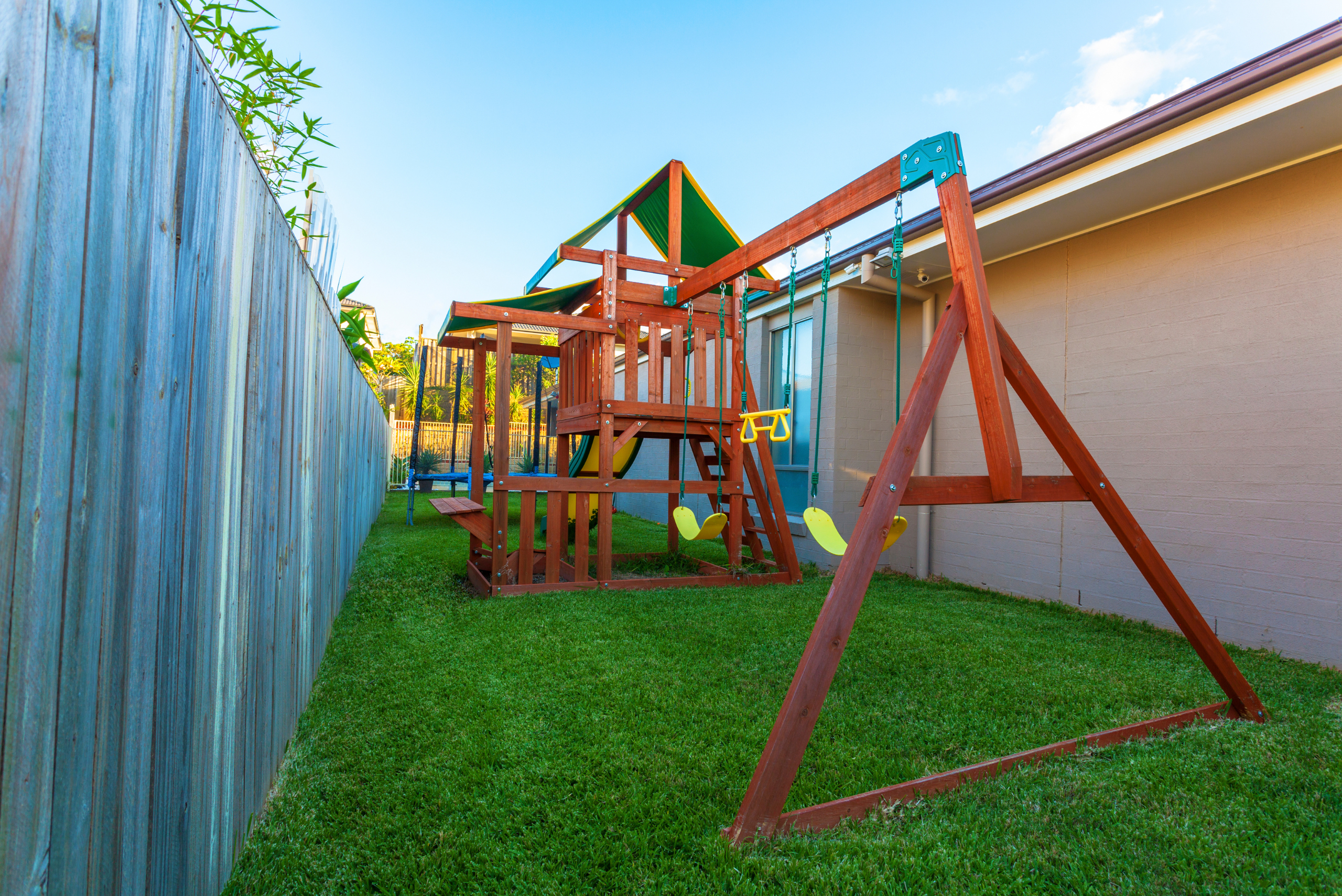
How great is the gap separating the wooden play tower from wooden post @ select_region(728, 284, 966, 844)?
2.48m

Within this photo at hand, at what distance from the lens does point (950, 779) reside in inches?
82.9

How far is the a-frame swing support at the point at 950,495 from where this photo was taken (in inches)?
74.9

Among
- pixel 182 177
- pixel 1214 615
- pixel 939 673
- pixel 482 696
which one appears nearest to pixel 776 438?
pixel 939 673

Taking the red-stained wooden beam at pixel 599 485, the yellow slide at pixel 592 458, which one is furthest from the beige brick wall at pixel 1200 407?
the yellow slide at pixel 592 458

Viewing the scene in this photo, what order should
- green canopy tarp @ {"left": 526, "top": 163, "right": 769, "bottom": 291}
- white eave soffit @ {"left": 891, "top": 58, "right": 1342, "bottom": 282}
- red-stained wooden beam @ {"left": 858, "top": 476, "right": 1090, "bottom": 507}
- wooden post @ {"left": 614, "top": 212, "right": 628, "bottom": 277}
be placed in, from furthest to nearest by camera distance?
wooden post @ {"left": 614, "top": 212, "right": 628, "bottom": 277}
green canopy tarp @ {"left": 526, "top": 163, "right": 769, "bottom": 291}
white eave soffit @ {"left": 891, "top": 58, "right": 1342, "bottom": 282}
red-stained wooden beam @ {"left": 858, "top": 476, "right": 1090, "bottom": 507}

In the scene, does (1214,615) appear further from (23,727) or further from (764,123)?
(764,123)

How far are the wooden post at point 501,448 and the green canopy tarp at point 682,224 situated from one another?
97cm

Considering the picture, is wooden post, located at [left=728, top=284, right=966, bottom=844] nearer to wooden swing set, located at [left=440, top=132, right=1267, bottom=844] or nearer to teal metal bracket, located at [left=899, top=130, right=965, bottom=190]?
wooden swing set, located at [left=440, top=132, right=1267, bottom=844]

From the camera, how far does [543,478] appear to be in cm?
512

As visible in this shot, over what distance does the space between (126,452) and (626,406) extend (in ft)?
14.3

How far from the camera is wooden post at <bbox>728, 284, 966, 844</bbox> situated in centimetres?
184

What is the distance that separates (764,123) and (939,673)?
9802 millimetres

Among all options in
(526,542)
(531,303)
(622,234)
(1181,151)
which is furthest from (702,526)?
(1181,151)

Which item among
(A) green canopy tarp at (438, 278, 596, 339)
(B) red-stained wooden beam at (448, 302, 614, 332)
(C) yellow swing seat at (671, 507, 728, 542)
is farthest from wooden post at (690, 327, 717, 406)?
(C) yellow swing seat at (671, 507, 728, 542)
